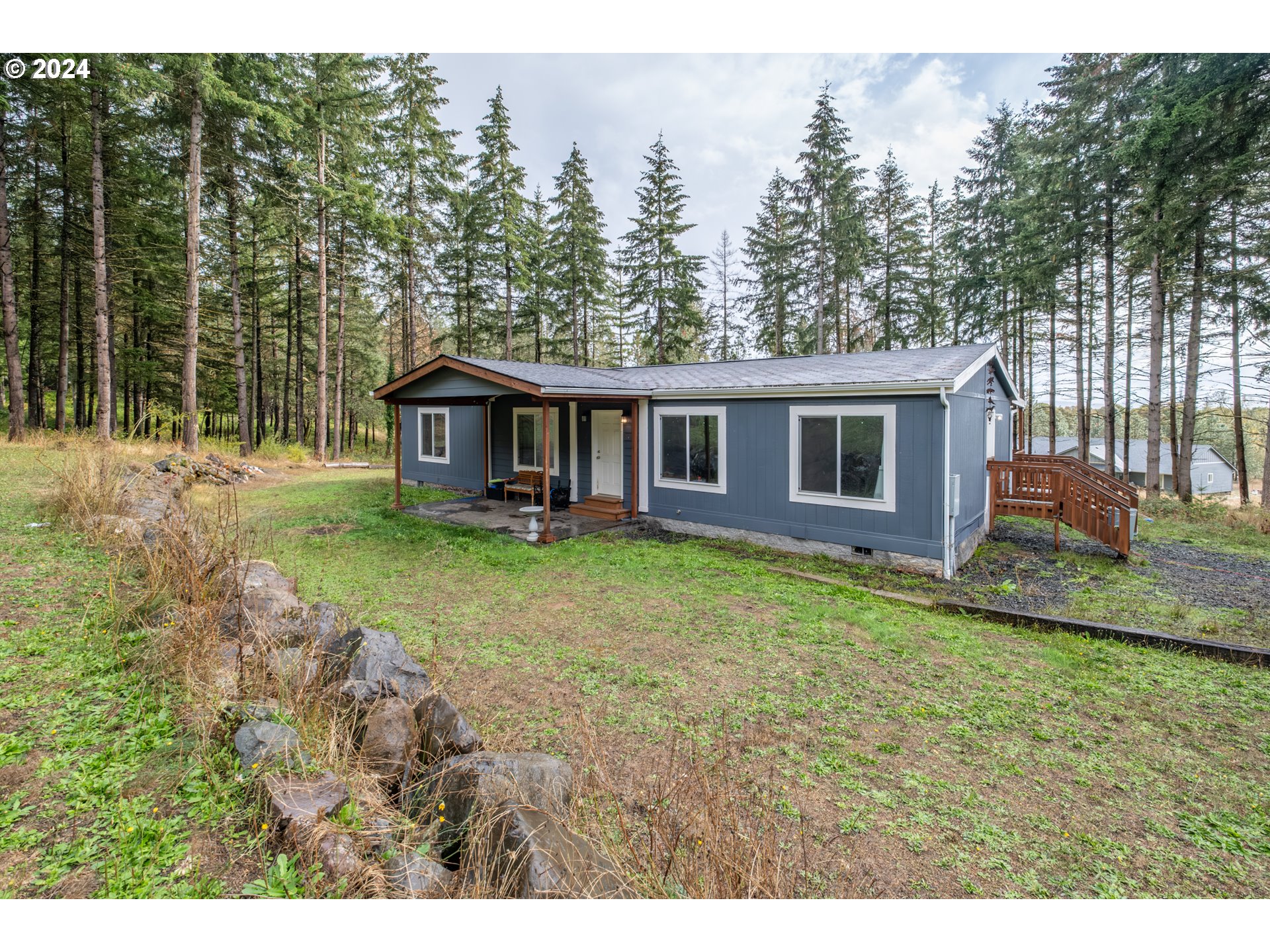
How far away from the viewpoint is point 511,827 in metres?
2.07

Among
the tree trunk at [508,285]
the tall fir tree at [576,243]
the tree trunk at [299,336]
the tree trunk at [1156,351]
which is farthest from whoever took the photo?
the tall fir tree at [576,243]

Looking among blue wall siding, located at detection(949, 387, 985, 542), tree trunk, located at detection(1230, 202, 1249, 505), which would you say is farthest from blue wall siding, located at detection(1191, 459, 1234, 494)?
blue wall siding, located at detection(949, 387, 985, 542)

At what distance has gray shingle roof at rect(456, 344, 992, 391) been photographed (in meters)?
6.81

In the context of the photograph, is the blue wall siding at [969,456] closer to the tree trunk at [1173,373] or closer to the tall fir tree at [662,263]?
the tree trunk at [1173,373]

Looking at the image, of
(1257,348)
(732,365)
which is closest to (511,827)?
(732,365)

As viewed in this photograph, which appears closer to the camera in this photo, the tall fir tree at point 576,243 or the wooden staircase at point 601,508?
the wooden staircase at point 601,508

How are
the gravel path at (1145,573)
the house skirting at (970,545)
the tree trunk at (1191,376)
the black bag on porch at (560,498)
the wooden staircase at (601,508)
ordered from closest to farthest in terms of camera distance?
the gravel path at (1145,573) → the house skirting at (970,545) → the wooden staircase at (601,508) → the black bag on porch at (560,498) → the tree trunk at (1191,376)

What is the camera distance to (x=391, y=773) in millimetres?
2607

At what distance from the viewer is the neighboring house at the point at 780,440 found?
6.59 meters

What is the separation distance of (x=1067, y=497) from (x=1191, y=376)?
7801 millimetres

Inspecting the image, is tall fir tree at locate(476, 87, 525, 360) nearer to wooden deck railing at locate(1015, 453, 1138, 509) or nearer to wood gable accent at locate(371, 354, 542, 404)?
wood gable accent at locate(371, 354, 542, 404)

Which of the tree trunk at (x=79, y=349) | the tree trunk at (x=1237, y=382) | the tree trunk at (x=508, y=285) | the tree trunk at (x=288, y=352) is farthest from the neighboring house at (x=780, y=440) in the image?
the tree trunk at (x=79, y=349)

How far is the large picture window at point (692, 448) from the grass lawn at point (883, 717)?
7.76 ft

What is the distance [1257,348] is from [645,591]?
18095 millimetres
